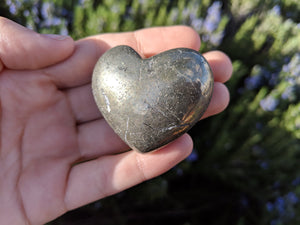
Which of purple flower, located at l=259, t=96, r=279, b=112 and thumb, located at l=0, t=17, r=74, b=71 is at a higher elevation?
thumb, located at l=0, t=17, r=74, b=71

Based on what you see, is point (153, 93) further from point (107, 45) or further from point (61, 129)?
point (61, 129)

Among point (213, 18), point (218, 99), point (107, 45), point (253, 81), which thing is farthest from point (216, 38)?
point (107, 45)

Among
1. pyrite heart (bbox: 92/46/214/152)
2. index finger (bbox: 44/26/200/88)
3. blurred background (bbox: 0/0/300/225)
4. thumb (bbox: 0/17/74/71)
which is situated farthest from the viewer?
blurred background (bbox: 0/0/300/225)

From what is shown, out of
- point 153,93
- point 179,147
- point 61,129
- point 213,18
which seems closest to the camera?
point 153,93

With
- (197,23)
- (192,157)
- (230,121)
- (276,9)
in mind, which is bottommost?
(192,157)

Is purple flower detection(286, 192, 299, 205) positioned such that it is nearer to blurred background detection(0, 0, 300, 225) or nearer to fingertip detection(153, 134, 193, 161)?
blurred background detection(0, 0, 300, 225)

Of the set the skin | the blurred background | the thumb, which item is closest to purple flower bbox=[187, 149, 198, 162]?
the blurred background

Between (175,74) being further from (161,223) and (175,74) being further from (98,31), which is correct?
(161,223)

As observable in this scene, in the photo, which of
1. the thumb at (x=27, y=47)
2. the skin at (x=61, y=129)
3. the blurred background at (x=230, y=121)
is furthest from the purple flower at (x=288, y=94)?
the thumb at (x=27, y=47)
